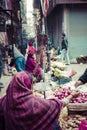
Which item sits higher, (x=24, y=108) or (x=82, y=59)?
(x=24, y=108)

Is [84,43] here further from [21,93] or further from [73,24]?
[21,93]

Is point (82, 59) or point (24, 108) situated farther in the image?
point (82, 59)

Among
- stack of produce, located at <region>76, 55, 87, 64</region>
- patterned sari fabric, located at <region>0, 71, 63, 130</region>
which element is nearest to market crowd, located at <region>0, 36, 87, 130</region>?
patterned sari fabric, located at <region>0, 71, 63, 130</region>

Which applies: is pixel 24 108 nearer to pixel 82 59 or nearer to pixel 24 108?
pixel 24 108

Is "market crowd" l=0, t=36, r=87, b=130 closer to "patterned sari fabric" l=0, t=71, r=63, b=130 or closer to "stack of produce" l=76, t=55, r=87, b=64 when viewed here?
"patterned sari fabric" l=0, t=71, r=63, b=130

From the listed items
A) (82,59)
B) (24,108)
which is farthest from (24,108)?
(82,59)

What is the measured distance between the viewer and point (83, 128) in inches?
201

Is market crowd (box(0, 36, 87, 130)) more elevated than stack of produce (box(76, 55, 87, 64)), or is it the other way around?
market crowd (box(0, 36, 87, 130))

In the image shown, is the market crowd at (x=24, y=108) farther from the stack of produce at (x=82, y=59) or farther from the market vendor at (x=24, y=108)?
the stack of produce at (x=82, y=59)

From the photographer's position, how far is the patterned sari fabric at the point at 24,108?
4184 mm

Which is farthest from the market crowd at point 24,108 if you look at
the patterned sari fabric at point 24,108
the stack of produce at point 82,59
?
the stack of produce at point 82,59

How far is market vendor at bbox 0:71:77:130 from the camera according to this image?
4184 millimetres

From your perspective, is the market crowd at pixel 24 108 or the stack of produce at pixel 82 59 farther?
the stack of produce at pixel 82 59

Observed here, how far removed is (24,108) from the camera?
13.9ft
